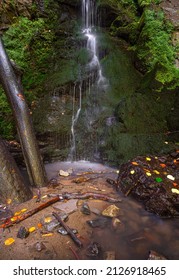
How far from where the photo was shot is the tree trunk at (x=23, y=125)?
397 centimetres

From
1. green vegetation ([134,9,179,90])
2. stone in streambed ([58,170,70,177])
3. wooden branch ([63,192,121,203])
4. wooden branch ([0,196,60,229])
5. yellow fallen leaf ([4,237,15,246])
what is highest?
green vegetation ([134,9,179,90])

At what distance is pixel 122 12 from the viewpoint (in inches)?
336

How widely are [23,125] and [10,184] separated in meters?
1.19

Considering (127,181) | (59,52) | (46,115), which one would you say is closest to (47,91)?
(46,115)

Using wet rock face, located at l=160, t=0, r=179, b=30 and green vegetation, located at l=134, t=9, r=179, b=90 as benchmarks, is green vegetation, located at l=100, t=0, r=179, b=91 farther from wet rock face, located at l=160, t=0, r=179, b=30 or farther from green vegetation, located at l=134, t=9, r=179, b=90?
wet rock face, located at l=160, t=0, r=179, b=30

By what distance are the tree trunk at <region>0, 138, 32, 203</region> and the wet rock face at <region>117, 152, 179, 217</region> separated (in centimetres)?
174

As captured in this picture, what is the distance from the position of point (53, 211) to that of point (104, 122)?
362cm

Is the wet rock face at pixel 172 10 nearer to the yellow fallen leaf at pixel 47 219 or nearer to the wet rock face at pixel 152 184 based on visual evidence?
the wet rock face at pixel 152 184

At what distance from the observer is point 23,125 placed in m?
4.03

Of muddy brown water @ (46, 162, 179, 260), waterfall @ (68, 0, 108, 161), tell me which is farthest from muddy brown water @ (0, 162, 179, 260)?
waterfall @ (68, 0, 108, 161)

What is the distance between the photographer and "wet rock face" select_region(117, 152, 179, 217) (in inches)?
131

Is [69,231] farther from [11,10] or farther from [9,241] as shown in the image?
[11,10]

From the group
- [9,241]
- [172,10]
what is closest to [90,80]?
[172,10]

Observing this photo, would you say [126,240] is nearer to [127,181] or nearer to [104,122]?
[127,181]
